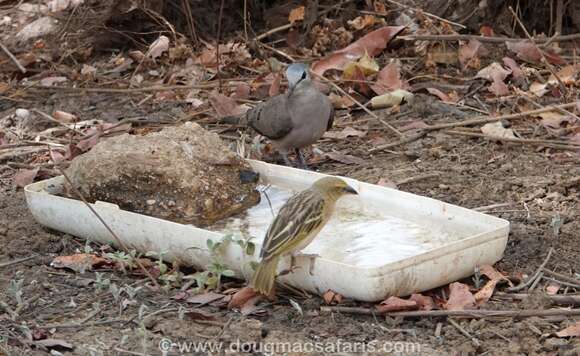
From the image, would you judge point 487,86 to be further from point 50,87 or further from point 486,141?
point 50,87

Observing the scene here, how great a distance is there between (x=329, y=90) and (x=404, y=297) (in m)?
3.73

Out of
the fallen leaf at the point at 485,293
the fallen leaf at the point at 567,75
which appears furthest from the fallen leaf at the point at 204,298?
the fallen leaf at the point at 567,75

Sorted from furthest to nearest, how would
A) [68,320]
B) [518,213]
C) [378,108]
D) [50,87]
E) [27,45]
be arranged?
[27,45], [50,87], [378,108], [518,213], [68,320]

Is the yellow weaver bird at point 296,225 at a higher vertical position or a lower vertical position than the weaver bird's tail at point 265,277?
higher

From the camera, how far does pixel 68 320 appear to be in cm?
485

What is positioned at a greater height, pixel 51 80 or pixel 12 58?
pixel 12 58

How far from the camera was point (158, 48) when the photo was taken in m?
9.29

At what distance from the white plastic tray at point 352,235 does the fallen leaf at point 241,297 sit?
0.15 meters

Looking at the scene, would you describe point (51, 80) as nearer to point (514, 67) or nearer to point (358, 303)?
point (514, 67)

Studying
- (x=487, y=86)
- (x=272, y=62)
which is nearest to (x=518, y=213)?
(x=487, y=86)

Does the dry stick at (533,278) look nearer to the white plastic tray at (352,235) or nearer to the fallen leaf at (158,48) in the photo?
the white plastic tray at (352,235)

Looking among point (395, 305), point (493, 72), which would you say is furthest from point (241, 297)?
point (493, 72)

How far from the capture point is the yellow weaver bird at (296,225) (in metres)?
Answer: 4.86

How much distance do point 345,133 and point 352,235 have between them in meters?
2.11
